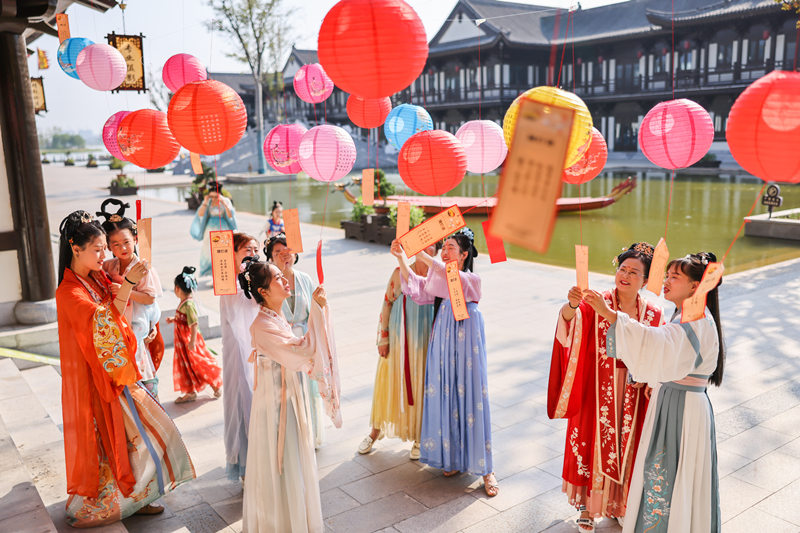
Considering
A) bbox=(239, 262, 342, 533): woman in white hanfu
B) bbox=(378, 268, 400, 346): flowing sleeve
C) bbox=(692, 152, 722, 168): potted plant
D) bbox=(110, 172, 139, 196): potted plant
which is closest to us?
bbox=(239, 262, 342, 533): woman in white hanfu

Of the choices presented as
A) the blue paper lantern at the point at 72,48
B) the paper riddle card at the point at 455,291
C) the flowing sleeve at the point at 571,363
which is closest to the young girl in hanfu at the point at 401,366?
the paper riddle card at the point at 455,291

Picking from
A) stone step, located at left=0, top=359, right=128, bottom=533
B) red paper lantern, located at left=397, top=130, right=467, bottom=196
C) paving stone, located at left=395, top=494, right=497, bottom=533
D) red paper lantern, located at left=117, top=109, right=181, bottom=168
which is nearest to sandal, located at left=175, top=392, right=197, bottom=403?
stone step, located at left=0, top=359, right=128, bottom=533

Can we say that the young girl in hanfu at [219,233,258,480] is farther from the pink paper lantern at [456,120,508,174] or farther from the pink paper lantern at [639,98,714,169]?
the pink paper lantern at [639,98,714,169]

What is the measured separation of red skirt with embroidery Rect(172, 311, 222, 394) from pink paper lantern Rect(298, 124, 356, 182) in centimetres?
195

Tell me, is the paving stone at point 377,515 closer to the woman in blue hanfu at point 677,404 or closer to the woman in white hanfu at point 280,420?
the woman in white hanfu at point 280,420

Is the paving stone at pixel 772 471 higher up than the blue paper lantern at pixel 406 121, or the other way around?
the blue paper lantern at pixel 406 121

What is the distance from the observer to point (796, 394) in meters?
5.39

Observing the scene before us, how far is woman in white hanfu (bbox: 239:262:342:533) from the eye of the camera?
10.6 ft

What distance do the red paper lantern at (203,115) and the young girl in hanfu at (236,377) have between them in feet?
3.47

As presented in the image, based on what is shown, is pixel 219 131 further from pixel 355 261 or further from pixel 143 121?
pixel 355 261

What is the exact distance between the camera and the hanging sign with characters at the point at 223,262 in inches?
144

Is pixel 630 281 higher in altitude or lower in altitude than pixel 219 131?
lower

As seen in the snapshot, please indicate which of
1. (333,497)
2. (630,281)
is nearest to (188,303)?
(333,497)

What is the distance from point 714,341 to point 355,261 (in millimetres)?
8889
